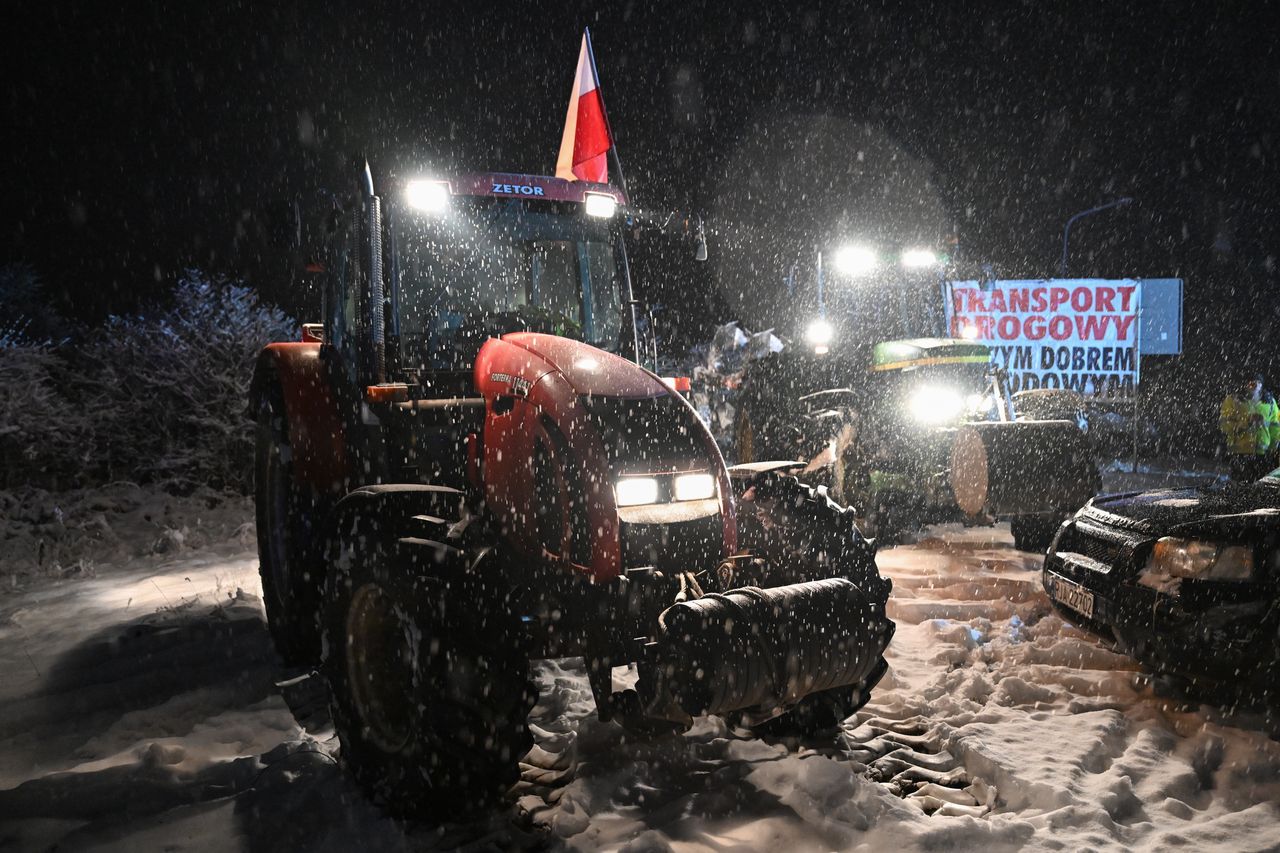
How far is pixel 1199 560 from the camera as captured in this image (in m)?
4.20

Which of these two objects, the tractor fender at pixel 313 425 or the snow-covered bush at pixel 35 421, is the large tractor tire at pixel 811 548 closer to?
the tractor fender at pixel 313 425

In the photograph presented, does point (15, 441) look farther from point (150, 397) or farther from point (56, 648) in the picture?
point (56, 648)

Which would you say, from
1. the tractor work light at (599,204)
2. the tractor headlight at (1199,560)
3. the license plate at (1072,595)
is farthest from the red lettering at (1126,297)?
the tractor work light at (599,204)

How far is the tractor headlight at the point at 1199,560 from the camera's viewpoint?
160 inches

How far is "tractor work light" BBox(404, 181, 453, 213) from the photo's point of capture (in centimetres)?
441

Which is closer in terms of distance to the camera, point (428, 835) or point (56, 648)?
point (428, 835)

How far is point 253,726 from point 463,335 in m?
2.17

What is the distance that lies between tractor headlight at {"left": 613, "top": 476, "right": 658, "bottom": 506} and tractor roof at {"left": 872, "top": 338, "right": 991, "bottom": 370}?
6796 mm

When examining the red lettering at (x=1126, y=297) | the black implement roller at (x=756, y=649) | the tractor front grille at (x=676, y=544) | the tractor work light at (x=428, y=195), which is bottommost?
the black implement roller at (x=756, y=649)

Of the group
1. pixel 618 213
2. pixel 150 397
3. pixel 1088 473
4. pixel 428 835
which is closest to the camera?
pixel 428 835

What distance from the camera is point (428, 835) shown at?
3.17 metres

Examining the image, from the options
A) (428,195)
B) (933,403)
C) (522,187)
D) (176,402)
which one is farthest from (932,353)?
(176,402)

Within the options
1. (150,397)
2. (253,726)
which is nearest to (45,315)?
(150,397)

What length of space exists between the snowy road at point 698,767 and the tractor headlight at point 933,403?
13.8 ft
